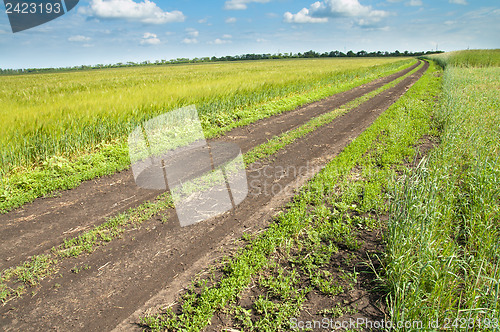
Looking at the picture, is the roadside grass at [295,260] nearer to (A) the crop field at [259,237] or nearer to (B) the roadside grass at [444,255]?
(A) the crop field at [259,237]

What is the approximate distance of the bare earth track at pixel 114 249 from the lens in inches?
120

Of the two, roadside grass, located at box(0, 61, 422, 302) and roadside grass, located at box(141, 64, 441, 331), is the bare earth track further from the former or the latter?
roadside grass, located at box(141, 64, 441, 331)

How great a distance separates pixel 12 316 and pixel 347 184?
18.0 feet

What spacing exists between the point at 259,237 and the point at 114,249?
6.82 ft

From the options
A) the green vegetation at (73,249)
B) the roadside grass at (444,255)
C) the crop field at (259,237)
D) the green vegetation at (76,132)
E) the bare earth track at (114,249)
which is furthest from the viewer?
the green vegetation at (76,132)

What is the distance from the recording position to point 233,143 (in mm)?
9039

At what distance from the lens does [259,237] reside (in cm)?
420

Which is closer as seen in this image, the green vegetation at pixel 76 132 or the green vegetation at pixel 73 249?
the green vegetation at pixel 73 249

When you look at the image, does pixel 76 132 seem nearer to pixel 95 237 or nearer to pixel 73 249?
pixel 95 237

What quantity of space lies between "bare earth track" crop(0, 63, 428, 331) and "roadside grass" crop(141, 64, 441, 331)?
30 cm

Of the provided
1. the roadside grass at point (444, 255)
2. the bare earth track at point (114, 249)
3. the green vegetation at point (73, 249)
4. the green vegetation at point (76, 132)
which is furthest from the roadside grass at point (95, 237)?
the roadside grass at point (444, 255)

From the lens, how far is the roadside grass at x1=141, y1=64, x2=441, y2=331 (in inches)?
116

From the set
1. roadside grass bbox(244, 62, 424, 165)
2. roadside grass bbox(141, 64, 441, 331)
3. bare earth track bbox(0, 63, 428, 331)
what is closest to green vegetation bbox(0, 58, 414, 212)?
bare earth track bbox(0, 63, 428, 331)

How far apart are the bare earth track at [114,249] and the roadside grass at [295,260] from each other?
304 millimetres
